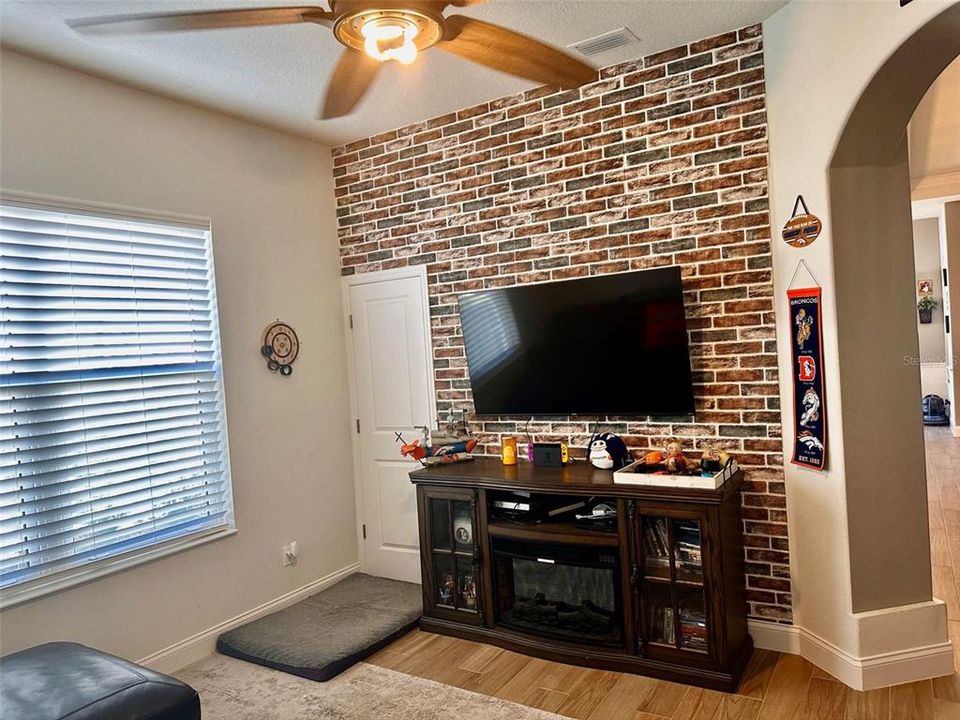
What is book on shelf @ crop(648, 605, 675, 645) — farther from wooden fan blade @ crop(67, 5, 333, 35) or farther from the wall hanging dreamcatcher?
wooden fan blade @ crop(67, 5, 333, 35)

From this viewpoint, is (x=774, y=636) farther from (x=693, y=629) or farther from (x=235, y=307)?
(x=235, y=307)

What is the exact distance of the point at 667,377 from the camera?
3.27 metres

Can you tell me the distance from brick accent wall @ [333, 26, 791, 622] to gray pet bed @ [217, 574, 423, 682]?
41.7 inches

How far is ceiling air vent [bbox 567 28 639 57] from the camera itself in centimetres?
306

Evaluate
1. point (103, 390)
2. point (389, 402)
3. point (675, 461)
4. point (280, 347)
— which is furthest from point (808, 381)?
point (103, 390)

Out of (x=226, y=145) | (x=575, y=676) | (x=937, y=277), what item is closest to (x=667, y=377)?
(x=575, y=676)

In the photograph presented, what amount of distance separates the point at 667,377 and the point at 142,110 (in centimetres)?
292

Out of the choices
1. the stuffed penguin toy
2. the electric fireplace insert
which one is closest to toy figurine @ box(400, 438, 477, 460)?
the electric fireplace insert

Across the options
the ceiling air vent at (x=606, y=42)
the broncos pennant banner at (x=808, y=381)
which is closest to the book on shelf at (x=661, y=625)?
the broncos pennant banner at (x=808, y=381)

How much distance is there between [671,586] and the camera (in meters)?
2.97

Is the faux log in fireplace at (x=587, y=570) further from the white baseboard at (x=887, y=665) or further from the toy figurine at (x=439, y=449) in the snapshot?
the white baseboard at (x=887, y=665)

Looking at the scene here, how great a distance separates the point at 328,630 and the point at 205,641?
623mm

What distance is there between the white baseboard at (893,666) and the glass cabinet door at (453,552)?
1.68 m

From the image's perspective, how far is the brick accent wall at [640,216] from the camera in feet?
10.3
